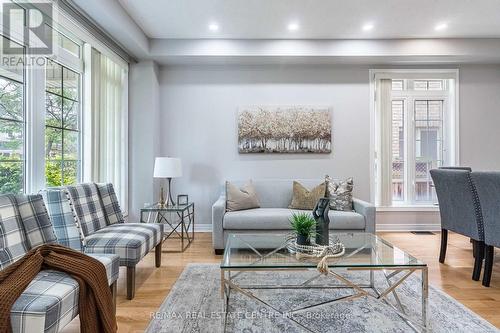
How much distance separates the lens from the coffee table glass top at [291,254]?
175 cm

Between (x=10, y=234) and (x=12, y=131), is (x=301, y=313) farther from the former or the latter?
(x=12, y=131)

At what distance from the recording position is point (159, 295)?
2.27 meters

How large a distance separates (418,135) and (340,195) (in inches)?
75.7

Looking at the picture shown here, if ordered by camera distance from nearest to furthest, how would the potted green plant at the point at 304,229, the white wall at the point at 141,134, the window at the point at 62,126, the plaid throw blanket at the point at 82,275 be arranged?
the plaid throw blanket at the point at 82,275, the potted green plant at the point at 304,229, the window at the point at 62,126, the white wall at the point at 141,134

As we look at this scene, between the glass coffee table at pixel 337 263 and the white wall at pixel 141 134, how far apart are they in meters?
2.10

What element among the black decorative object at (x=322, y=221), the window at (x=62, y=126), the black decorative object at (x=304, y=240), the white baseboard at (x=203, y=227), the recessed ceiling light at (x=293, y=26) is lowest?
the white baseboard at (x=203, y=227)

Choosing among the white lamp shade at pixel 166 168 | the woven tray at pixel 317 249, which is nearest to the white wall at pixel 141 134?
the white lamp shade at pixel 166 168

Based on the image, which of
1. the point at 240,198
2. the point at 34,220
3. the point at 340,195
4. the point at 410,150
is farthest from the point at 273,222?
the point at 410,150

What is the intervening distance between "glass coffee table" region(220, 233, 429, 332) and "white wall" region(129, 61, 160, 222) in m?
2.10

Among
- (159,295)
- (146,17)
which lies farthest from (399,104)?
(159,295)

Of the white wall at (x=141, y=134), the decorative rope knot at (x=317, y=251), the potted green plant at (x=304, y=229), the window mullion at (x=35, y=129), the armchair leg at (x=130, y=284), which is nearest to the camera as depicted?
the decorative rope knot at (x=317, y=251)

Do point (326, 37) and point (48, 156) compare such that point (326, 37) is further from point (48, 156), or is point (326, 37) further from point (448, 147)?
point (48, 156)

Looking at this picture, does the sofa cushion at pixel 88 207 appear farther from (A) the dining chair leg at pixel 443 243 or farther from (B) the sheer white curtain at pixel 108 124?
(A) the dining chair leg at pixel 443 243

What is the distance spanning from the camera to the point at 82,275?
1521 mm
